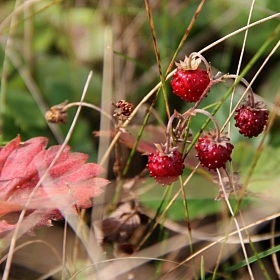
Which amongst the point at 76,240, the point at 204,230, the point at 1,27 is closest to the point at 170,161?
the point at 76,240

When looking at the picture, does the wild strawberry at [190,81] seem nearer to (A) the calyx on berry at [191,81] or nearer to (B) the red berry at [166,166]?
(A) the calyx on berry at [191,81]

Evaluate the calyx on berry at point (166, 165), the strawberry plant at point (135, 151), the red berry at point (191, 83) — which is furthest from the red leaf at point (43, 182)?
the red berry at point (191, 83)

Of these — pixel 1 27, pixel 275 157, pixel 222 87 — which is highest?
pixel 1 27

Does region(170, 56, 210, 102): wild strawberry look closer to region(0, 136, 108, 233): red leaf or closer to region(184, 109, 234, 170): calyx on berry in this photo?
region(184, 109, 234, 170): calyx on berry

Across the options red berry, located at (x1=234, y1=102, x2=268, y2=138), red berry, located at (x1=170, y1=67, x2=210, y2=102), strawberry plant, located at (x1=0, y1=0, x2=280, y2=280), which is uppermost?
A: red berry, located at (x1=170, y1=67, x2=210, y2=102)

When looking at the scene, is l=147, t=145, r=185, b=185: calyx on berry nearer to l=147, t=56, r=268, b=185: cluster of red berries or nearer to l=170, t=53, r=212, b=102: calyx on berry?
l=147, t=56, r=268, b=185: cluster of red berries

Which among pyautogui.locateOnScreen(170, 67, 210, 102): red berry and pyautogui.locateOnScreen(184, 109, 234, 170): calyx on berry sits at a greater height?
pyautogui.locateOnScreen(170, 67, 210, 102): red berry

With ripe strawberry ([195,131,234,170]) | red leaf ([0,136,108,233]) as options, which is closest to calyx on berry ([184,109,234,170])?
ripe strawberry ([195,131,234,170])

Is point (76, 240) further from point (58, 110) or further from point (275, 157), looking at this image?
point (275, 157)
